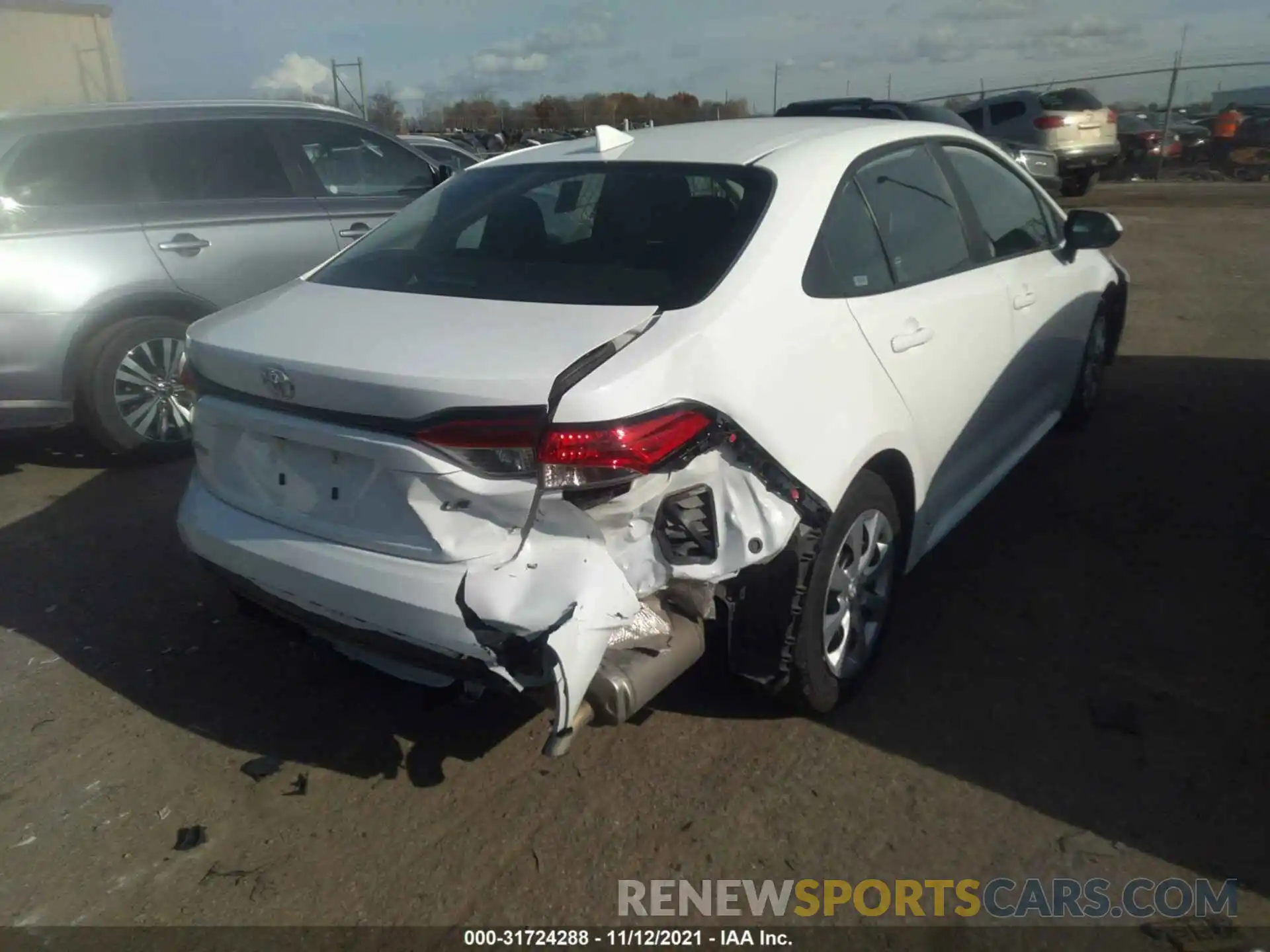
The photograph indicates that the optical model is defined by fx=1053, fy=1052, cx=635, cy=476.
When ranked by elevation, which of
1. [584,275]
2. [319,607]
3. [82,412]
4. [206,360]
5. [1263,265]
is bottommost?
[1263,265]

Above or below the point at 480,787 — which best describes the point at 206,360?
above

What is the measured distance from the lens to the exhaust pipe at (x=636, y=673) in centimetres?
251

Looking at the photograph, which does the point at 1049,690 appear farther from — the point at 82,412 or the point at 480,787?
the point at 82,412

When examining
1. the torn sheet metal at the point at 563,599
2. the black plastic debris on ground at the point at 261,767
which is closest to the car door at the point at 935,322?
the torn sheet metal at the point at 563,599

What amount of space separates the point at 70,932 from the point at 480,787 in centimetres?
105

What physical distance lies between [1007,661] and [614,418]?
1.88 meters

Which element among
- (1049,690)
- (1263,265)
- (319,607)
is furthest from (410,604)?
(1263,265)

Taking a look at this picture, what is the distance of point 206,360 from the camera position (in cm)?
299

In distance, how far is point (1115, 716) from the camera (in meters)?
3.20

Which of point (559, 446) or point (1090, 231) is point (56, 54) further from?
point (559, 446)

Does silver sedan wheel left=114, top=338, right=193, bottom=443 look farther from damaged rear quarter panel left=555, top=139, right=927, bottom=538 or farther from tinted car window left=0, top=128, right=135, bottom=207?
damaged rear quarter panel left=555, top=139, right=927, bottom=538

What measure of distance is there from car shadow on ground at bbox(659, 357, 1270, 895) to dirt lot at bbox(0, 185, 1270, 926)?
0.04 feet

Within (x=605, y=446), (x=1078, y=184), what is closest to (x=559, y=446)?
(x=605, y=446)

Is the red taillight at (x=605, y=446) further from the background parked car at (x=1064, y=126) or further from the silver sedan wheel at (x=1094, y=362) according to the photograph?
the background parked car at (x=1064, y=126)
